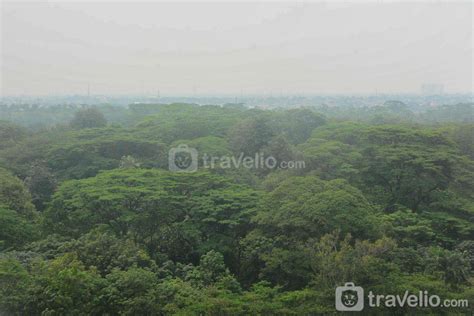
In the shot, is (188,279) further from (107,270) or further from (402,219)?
(402,219)

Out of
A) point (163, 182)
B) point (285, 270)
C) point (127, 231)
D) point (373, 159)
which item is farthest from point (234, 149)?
point (285, 270)

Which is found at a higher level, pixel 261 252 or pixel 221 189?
pixel 221 189
